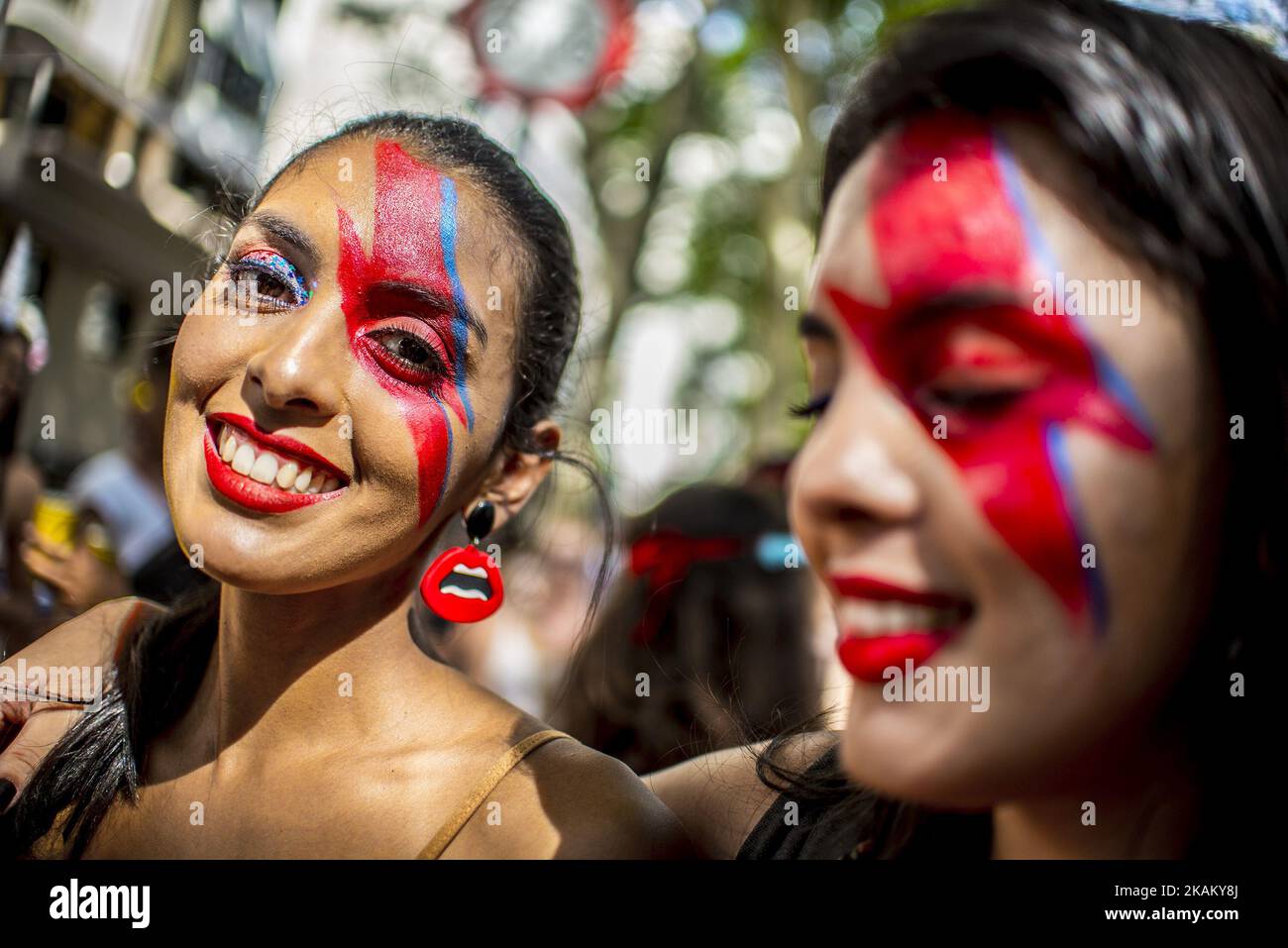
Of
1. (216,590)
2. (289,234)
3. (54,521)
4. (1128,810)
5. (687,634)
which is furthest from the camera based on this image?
(54,521)

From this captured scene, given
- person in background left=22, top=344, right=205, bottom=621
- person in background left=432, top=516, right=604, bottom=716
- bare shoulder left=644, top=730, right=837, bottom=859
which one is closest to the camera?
bare shoulder left=644, top=730, right=837, bottom=859

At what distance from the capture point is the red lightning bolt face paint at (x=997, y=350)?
105 cm

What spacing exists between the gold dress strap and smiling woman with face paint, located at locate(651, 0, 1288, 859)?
0.72 meters

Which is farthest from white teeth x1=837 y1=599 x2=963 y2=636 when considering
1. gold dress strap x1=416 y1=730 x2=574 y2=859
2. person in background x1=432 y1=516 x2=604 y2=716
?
person in background x1=432 y1=516 x2=604 y2=716

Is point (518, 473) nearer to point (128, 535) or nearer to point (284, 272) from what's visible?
point (284, 272)

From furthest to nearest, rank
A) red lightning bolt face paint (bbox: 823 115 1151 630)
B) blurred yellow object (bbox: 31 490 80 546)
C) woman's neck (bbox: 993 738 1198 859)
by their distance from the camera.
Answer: blurred yellow object (bbox: 31 490 80 546), woman's neck (bbox: 993 738 1198 859), red lightning bolt face paint (bbox: 823 115 1151 630)

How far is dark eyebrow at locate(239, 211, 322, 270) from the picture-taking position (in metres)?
1.69

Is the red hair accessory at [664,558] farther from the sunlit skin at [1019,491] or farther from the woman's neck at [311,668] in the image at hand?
the sunlit skin at [1019,491]

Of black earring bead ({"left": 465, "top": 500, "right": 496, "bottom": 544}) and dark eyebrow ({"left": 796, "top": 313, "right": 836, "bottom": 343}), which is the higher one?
dark eyebrow ({"left": 796, "top": 313, "right": 836, "bottom": 343})

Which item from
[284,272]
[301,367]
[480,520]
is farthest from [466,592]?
[284,272]

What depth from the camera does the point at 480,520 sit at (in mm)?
1866

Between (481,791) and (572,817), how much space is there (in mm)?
155

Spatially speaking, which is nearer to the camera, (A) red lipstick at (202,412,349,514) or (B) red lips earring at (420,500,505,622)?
(A) red lipstick at (202,412,349,514)

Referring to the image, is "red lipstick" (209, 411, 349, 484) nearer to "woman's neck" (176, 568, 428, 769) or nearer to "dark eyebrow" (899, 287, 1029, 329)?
"woman's neck" (176, 568, 428, 769)
